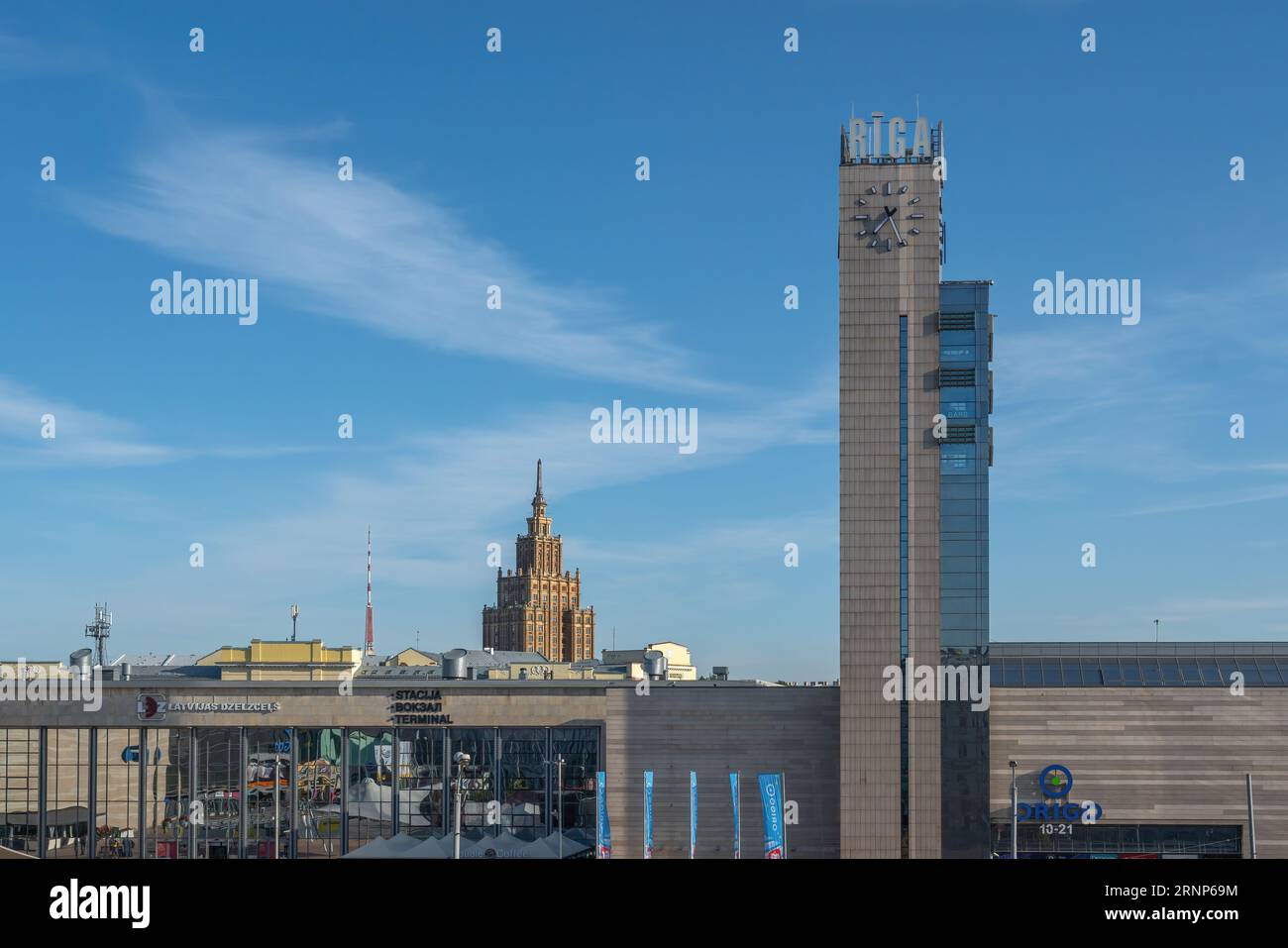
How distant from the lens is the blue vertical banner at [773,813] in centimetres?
7050

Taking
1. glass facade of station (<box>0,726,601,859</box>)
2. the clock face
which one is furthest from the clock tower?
glass facade of station (<box>0,726,601,859</box>)

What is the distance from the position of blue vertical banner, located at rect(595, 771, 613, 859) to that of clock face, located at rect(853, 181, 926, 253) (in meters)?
38.0

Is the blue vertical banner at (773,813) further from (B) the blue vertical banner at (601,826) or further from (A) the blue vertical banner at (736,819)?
(B) the blue vertical banner at (601,826)

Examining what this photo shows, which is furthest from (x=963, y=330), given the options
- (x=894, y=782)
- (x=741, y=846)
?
(x=741, y=846)

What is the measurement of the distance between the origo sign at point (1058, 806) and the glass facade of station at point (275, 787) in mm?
28289

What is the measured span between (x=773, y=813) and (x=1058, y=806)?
904 inches

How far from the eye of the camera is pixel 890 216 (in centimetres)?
8656

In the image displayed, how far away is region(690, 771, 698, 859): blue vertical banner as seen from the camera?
3187 inches

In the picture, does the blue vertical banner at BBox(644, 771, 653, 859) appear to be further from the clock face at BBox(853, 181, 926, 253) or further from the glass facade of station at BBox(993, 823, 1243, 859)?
the clock face at BBox(853, 181, 926, 253)

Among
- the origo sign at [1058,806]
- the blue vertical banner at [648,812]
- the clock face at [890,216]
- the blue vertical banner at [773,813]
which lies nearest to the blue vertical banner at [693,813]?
the blue vertical banner at [648,812]

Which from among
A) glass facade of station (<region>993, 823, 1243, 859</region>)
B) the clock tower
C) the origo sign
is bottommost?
glass facade of station (<region>993, 823, 1243, 859</region>)

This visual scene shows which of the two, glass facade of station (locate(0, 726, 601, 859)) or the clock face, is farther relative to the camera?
glass facade of station (locate(0, 726, 601, 859))

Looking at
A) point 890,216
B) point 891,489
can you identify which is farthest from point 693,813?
point 890,216

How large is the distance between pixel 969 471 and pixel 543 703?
32.2 metres
